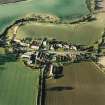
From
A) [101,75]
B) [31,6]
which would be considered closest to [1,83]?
[101,75]

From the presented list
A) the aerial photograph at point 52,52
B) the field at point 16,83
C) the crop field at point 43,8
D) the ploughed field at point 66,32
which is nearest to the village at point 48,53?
the aerial photograph at point 52,52

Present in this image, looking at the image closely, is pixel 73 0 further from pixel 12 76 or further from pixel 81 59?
pixel 12 76

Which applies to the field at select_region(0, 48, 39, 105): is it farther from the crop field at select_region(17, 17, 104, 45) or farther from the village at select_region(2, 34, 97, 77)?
the crop field at select_region(17, 17, 104, 45)

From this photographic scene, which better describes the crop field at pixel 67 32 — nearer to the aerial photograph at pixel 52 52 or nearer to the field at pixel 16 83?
the aerial photograph at pixel 52 52

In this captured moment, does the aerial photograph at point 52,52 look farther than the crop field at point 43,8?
No

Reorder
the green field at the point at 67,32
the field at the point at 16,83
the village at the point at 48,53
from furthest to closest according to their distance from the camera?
the green field at the point at 67,32, the village at the point at 48,53, the field at the point at 16,83

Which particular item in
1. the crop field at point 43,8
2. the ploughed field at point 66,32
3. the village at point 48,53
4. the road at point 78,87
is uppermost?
the crop field at point 43,8

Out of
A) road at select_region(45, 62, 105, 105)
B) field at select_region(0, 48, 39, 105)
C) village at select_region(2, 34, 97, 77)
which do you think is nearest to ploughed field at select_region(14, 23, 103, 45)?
village at select_region(2, 34, 97, 77)
